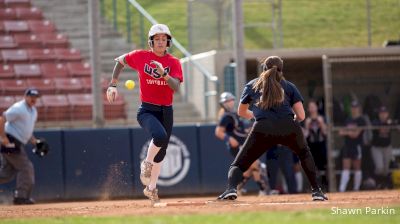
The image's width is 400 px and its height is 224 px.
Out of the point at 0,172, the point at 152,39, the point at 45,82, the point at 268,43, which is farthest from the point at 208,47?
the point at 152,39

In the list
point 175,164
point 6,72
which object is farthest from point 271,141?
Result: point 6,72

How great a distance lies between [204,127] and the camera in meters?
19.4

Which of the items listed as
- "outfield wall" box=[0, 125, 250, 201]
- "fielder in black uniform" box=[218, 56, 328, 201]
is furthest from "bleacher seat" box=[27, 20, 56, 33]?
"fielder in black uniform" box=[218, 56, 328, 201]

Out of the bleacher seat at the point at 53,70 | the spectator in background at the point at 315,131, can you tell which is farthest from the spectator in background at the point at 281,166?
the bleacher seat at the point at 53,70

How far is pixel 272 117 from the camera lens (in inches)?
460

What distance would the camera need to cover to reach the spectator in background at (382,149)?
67.8 ft

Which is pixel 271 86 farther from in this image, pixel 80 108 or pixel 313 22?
pixel 313 22

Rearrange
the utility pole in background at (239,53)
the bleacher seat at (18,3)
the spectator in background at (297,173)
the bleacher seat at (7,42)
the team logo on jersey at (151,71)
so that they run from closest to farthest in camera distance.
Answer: the team logo on jersey at (151,71)
the utility pole in background at (239,53)
the spectator in background at (297,173)
the bleacher seat at (7,42)
the bleacher seat at (18,3)

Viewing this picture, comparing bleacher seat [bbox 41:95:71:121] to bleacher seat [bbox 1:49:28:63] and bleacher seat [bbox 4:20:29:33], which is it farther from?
bleacher seat [bbox 4:20:29:33]

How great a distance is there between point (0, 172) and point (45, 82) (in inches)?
185

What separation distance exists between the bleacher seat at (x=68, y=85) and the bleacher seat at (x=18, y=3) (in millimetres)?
4034

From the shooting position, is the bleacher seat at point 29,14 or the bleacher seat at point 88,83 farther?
the bleacher seat at point 29,14

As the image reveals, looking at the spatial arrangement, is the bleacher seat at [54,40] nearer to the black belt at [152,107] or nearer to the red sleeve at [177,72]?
the black belt at [152,107]

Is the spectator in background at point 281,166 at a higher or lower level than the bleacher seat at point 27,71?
lower
